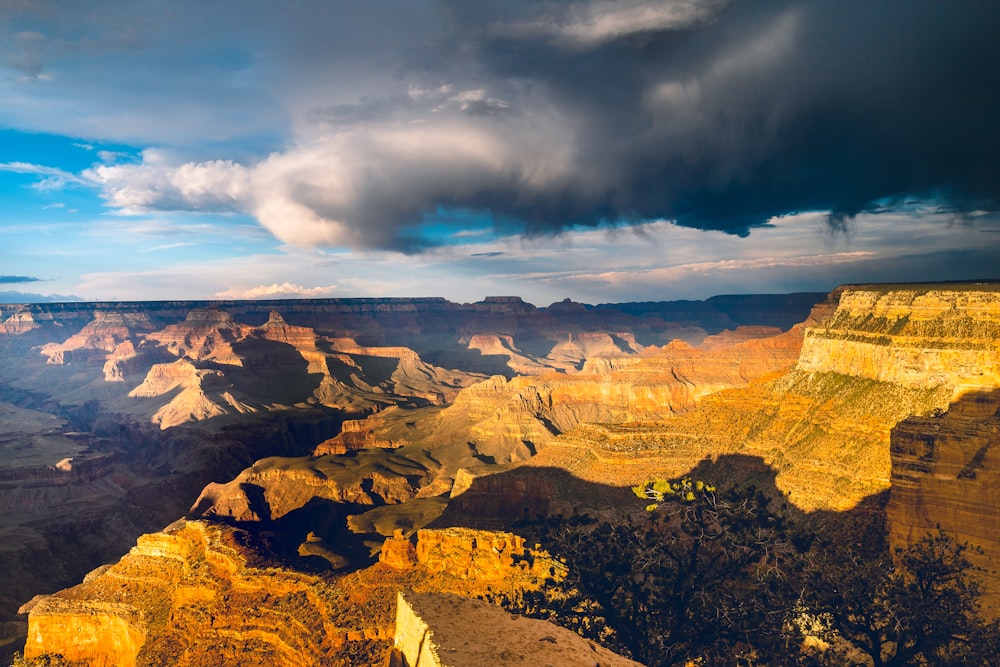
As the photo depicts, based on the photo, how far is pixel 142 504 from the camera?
374ft

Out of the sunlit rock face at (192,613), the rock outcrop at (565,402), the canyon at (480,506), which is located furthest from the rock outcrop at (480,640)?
the rock outcrop at (565,402)

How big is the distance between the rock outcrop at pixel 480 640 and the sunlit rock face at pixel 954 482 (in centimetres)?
2386

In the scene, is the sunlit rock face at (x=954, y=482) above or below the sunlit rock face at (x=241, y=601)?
above

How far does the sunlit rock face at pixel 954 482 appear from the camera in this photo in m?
31.3

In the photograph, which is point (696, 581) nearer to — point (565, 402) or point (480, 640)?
point (480, 640)

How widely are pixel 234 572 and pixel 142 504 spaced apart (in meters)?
87.5

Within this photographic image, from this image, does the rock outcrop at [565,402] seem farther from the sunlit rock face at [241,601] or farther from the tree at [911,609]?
the tree at [911,609]

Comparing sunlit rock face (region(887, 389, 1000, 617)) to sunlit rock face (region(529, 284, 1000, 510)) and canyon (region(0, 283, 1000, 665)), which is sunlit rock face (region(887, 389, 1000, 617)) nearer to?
canyon (region(0, 283, 1000, 665))

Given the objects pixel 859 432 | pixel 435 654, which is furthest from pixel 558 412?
pixel 435 654

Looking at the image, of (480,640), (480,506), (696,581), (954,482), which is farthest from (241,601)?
(954,482)

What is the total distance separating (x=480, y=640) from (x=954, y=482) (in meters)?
29.0

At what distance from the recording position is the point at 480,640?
788 inches

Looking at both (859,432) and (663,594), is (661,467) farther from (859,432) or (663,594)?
(663,594)

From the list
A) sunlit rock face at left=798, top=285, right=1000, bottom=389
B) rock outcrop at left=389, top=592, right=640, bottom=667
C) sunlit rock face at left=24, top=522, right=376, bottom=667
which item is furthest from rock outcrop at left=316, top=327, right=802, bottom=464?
rock outcrop at left=389, top=592, right=640, bottom=667
